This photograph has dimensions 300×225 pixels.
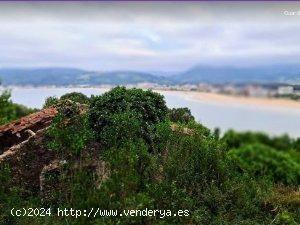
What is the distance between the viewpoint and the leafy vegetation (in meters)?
11.0

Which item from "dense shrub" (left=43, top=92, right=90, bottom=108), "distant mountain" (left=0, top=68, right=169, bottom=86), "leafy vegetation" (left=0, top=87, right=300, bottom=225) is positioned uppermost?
"distant mountain" (left=0, top=68, right=169, bottom=86)

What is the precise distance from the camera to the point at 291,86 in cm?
288

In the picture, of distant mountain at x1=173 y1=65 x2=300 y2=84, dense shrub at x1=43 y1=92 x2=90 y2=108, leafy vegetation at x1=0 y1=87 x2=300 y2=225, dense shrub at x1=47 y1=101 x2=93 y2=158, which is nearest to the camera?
distant mountain at x1=173 y1=65 x2=300 y2=84

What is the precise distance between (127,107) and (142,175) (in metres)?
2.71

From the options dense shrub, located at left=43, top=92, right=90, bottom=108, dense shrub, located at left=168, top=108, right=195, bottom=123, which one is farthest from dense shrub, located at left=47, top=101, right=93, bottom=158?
dense shrub, located at left=168, top=108, right=195, bottom=123

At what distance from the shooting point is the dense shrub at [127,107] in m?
13.8

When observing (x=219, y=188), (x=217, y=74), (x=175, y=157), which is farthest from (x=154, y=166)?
(x=217, y=74)

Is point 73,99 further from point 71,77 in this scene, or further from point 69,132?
point 69,132

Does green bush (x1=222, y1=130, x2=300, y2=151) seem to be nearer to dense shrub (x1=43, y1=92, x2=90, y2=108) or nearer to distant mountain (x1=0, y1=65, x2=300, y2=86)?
distant mountain (x1=0, y1=65, x2=300, y2=86)

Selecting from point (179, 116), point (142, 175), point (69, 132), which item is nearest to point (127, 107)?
point (69, 132)

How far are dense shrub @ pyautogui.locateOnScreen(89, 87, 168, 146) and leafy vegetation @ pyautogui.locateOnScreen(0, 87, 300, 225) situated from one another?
0.03 m

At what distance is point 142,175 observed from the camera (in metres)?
12.0

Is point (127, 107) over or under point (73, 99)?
over

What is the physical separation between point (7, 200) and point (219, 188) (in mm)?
5444
